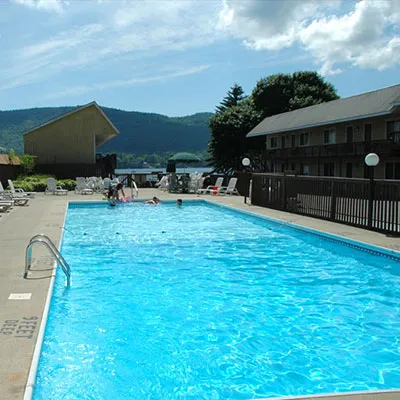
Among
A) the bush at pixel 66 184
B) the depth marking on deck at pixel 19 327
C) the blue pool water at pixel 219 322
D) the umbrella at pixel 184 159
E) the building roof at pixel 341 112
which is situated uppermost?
the building roof at pixel 341 112

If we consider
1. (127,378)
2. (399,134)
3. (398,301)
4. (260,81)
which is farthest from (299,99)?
(127,378)

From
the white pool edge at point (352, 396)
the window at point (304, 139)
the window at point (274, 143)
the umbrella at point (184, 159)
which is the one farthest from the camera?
the window at point (274, 143)

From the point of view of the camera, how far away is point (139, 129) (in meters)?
98.8

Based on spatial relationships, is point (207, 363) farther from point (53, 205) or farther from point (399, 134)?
point (399, 134)

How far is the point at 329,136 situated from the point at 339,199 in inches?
841

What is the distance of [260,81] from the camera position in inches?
1918

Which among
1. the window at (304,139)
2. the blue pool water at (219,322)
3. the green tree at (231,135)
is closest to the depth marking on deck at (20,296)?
the blue pool water at (219,322)

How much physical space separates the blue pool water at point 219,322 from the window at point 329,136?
904 inches

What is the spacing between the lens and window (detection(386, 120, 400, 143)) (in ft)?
86.5

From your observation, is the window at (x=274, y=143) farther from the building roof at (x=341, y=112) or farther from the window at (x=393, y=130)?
the window at (x=393, y=130)

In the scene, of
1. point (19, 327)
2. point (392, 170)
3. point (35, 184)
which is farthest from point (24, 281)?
point (392, 170)

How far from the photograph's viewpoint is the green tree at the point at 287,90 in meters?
47.4

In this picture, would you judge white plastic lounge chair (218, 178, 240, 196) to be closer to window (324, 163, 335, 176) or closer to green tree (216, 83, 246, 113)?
window (324, 163, 335, 176)

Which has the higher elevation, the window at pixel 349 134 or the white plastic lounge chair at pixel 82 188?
the window at pixel 349 134
